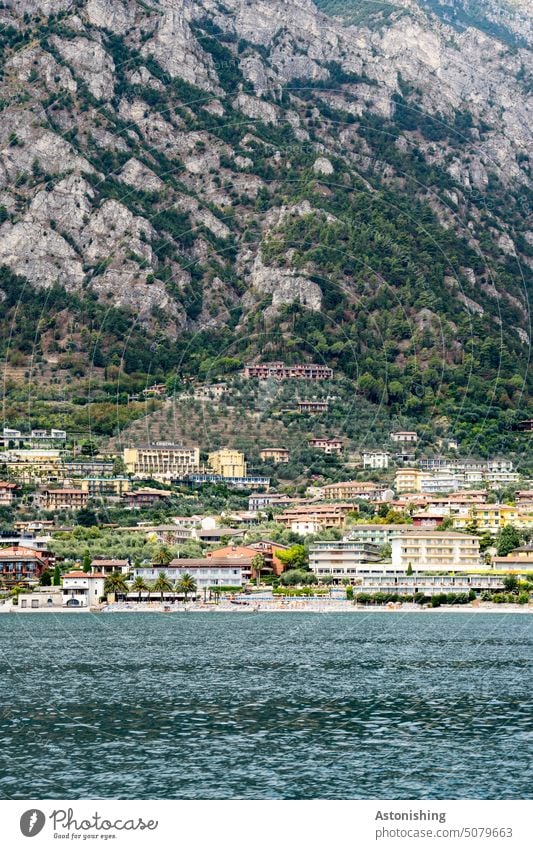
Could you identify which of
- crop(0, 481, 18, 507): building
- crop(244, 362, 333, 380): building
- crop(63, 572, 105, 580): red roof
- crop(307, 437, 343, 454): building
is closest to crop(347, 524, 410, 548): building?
crop(63, 572, 105, 580): red roof

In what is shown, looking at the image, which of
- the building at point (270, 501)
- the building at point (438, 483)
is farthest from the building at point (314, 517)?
the building at point (438, 483)

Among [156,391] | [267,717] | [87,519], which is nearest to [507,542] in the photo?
[87,519]

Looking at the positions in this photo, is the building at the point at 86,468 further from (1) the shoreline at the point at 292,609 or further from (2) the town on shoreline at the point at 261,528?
(1) the shoreline at the point at 292,609

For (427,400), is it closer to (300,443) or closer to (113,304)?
(300,443)

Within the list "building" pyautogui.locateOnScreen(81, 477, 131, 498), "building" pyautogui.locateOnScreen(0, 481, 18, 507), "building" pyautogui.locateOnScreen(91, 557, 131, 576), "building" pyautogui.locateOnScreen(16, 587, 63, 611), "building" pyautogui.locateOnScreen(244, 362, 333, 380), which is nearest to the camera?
"building" pyautogui.locateOnScreen(16, 587, 63, 611)

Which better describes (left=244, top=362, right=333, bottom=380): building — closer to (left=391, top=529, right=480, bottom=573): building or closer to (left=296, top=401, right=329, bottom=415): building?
(left=296, top=401, right=329, bottom=415): building

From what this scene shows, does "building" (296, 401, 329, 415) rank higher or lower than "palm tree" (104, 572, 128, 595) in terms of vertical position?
higher
